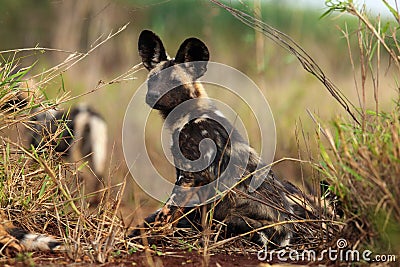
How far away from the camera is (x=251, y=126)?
25.2ft

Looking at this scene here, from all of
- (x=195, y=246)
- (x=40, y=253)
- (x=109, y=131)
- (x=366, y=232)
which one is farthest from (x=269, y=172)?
(x=109, y=131)

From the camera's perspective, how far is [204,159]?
3990 millimetres

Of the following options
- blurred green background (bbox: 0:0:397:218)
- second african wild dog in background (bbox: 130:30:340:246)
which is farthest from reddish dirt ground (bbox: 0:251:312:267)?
blurred green background (bbox: 0:0:397:218)

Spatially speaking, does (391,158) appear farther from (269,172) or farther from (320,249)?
(269,172)

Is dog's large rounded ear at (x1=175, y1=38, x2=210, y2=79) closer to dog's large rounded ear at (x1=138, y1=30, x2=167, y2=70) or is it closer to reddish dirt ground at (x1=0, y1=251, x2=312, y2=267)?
dog's large rounded ear at (x1=138, y1=30, x2=167, y2=70)

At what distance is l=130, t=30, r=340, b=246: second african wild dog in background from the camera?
3.76 metres

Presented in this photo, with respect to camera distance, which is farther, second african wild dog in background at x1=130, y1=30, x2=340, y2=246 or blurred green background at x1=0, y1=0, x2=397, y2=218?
blurred green background at x1=0, y1=0, x2=397, y2=218

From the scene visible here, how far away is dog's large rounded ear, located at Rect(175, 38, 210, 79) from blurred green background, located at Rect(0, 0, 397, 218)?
0.30 m

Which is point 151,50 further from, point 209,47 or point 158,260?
point 209,47

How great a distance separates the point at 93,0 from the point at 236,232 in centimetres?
1126

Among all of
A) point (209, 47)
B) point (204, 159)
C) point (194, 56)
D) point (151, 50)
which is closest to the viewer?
point (204, 159)

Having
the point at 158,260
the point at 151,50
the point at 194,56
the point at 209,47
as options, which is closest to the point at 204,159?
the point at 194,56

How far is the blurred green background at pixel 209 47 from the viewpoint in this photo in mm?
6516

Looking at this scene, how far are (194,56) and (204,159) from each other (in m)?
0.75
